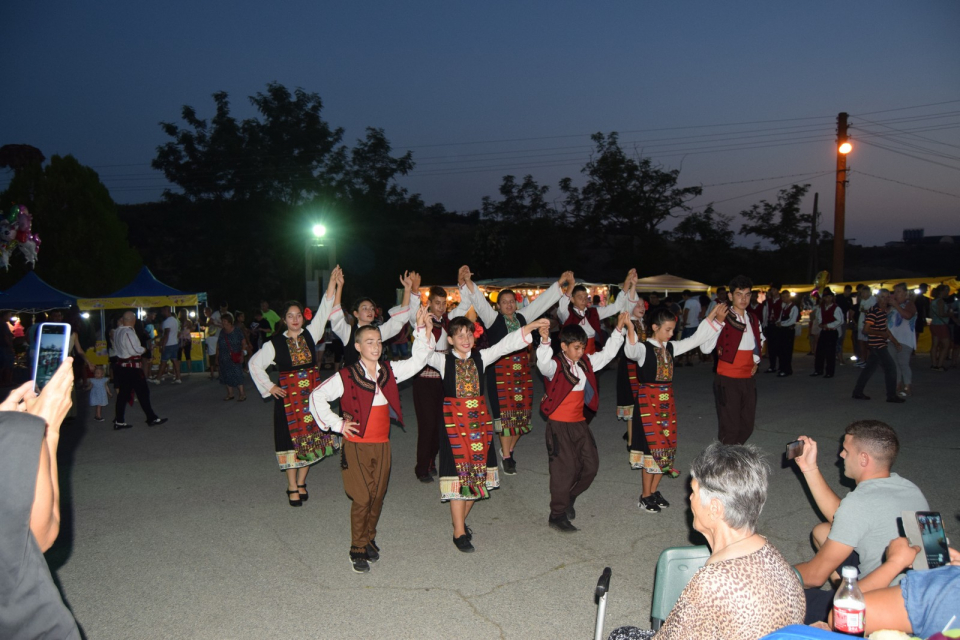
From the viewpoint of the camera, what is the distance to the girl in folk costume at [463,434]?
4711mm

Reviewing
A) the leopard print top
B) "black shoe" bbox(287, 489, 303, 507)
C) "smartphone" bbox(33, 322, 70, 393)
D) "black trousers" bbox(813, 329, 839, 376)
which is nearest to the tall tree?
"black shoe" bbox(287, 489, 303, 507)

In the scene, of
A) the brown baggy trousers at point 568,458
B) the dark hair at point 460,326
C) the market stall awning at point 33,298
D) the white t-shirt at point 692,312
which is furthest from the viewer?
the white t-shirt at point 692,312

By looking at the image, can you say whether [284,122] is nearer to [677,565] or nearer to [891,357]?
[891,357]

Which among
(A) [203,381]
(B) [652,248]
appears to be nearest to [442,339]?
(A) [203,381]

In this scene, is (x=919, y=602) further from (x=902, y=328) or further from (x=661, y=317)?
(x=902, y=328)

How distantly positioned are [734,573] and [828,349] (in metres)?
12.0

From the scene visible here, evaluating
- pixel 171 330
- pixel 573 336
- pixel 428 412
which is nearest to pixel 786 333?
→ pixel 428 412

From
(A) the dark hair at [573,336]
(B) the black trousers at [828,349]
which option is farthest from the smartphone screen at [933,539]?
(B) the black trousers at [828,349]

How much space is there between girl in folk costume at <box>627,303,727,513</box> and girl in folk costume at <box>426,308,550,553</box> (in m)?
1.14

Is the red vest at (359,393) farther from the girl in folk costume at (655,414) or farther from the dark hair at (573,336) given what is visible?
the girl in folk costume at (655,414)

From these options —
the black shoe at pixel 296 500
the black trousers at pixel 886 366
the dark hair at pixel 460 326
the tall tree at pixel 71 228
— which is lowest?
the black shoe at pixel 296 500

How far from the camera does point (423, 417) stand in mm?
6449

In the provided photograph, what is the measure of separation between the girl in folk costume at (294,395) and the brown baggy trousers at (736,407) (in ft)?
11.6

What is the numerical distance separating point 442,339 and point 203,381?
9.92m
